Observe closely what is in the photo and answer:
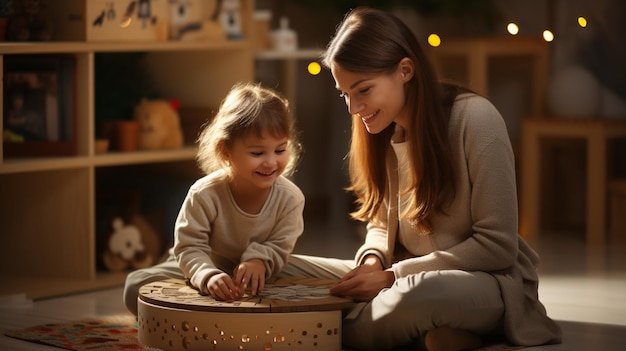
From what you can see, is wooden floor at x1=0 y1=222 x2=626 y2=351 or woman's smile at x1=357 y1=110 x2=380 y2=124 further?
wooden floor at x1=0 y1=222 x2=626 y2=351

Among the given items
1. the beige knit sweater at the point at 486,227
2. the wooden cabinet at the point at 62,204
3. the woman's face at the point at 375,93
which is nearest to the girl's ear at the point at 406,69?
the woman's face at the point at 375,93

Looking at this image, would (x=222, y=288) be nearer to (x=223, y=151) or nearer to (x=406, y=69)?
(x=223, y=151)

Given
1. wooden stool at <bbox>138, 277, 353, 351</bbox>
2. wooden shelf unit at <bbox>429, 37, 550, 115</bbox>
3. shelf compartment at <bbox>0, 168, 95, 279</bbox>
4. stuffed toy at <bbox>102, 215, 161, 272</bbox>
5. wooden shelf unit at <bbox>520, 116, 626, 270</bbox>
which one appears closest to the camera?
wooden stool at <bbox>138, 277, 353, 351</bbox>

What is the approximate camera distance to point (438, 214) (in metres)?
2.04

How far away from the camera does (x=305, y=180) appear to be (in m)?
4.16

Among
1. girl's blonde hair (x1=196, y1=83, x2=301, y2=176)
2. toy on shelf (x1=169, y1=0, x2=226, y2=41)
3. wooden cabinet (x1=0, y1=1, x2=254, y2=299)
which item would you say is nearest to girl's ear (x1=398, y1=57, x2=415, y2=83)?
girl's blonde hair (x1=196, y1=83, x2=301, y2=176)

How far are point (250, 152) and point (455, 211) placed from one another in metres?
0.42

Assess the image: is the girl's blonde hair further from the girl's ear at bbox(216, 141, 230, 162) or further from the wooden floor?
the wooden floor

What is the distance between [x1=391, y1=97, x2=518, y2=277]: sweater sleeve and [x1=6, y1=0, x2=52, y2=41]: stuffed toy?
1.20m

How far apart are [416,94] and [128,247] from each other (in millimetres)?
1205

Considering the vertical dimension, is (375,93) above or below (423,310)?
above

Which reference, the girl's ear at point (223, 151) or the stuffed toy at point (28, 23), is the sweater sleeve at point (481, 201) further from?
the stuffed toy at point (28, 23)

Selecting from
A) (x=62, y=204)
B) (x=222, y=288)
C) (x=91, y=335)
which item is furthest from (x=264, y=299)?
(x=62, y=204)

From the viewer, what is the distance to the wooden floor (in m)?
2.14
